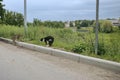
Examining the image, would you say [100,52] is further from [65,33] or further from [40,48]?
[65,33]

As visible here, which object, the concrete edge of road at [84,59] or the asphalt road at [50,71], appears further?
the concrete edge of road at [84,59]

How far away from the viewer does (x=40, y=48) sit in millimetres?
15188

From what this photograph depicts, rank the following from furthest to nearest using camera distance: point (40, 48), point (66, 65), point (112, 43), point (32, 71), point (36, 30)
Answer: point (36, 30)
point (40, 48)
point (112, 43)
point (66, 65)
point (32, 71)

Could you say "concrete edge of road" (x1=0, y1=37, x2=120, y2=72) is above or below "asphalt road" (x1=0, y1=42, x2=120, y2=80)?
above

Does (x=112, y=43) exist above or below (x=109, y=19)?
below

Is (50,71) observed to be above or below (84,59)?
below

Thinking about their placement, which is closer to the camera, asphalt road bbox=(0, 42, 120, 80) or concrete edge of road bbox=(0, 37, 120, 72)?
asphalt road bbox=(0, 42, 120, 80)

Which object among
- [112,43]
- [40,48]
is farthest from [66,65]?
[40,48]

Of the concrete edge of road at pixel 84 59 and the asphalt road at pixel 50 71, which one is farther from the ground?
the concrete edge of road at pixel 84 59

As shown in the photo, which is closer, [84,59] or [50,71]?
[50,71]

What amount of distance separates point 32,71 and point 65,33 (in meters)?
9.69

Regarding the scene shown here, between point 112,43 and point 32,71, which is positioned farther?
point 112,43

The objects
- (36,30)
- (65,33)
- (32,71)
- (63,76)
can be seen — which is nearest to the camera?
(63,76)

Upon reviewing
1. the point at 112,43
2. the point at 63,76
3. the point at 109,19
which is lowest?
the point at 63,76
